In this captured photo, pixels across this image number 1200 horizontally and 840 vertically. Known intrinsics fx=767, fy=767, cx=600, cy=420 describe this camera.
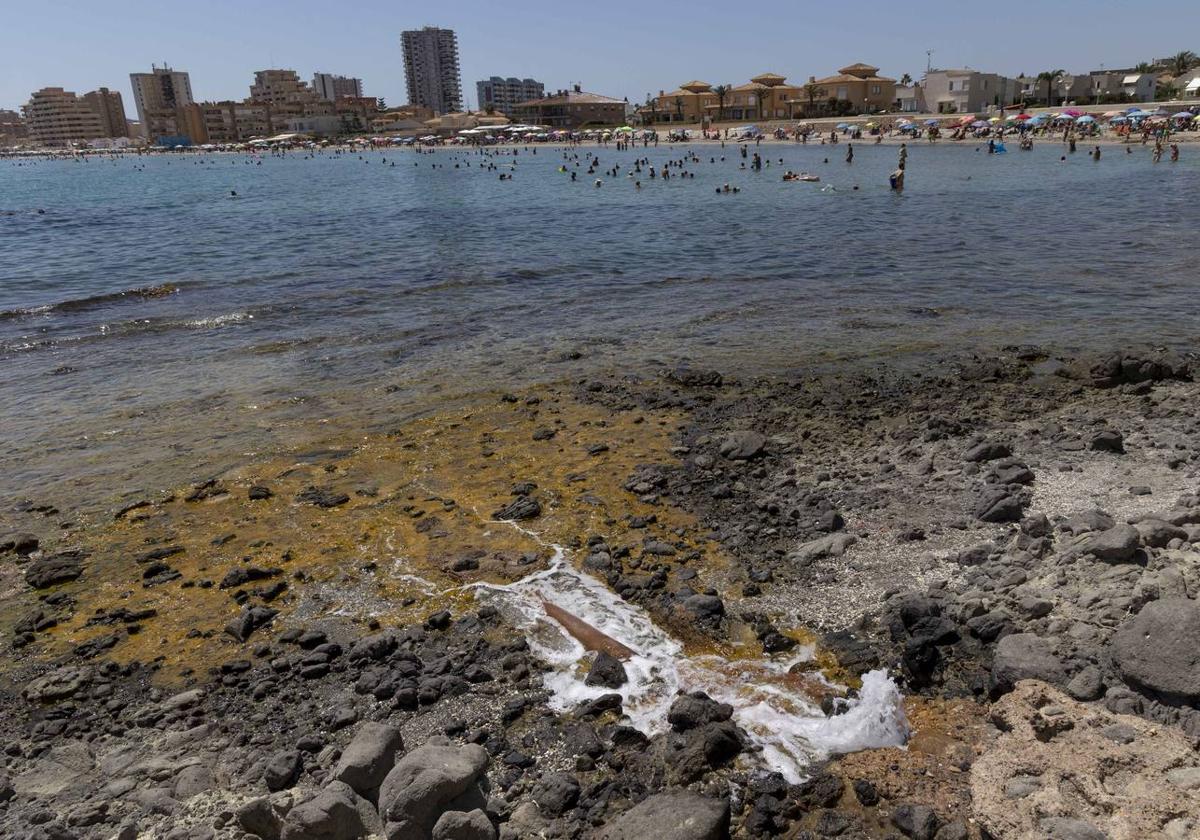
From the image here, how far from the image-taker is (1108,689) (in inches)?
242

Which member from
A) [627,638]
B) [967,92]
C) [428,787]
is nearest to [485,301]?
[627,638]

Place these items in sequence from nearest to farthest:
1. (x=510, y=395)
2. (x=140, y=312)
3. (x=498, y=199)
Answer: (x=510, y=395) < (x=140, y=312) < (x=498, y=199)

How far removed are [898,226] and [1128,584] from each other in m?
34.3

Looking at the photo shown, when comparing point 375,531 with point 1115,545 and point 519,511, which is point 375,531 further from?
point 1115,545

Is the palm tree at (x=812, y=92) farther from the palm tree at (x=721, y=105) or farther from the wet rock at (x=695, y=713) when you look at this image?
the wet rock at (x=695, y=713)

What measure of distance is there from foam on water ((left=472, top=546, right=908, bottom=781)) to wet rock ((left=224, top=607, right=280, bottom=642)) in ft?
7.52

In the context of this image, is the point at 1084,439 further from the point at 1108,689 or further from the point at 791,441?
the point at 1108,689

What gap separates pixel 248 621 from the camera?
8352 millimetres

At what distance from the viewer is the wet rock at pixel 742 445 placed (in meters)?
11.6

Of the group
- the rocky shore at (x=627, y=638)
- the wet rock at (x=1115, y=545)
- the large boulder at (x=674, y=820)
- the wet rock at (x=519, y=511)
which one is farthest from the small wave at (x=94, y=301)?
the wet rock at (x=1115, y=545)

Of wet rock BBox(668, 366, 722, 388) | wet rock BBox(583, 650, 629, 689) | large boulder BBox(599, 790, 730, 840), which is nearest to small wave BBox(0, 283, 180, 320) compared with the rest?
wet rock BBox(668, 366, 722, 388)

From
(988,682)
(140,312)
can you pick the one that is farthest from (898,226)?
(988,682)

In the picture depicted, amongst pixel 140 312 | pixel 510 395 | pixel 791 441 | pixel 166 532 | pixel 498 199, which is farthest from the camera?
pixel 498 199

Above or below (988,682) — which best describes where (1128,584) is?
above
